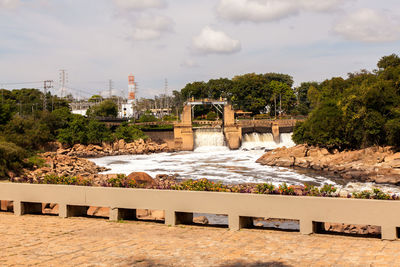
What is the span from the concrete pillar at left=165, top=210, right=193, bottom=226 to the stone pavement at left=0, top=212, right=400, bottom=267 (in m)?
0.19

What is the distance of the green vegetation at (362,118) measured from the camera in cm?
4228

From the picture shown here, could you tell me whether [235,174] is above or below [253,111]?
below

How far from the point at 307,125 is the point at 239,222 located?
1657 inches

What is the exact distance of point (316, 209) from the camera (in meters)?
10.7

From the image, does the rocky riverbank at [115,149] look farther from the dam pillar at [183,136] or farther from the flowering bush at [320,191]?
the flowering bush at [320,191]

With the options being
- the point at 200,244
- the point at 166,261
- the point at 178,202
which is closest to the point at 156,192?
the point at 178,202

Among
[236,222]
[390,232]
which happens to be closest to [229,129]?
[236,222]

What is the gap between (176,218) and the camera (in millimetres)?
12195

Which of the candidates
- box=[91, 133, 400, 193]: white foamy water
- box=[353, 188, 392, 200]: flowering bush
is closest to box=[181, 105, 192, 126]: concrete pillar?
box=[91, 133, 400, 193]: white foamy water

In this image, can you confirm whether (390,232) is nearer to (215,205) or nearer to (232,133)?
(215,205)

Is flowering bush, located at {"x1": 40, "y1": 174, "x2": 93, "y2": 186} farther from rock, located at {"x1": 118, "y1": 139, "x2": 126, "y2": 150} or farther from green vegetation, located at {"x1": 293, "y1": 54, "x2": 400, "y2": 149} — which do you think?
rock, located at {"x1": 118, "y1": 139, "x2": 126, "y2": 150}

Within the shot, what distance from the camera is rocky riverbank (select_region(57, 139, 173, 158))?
201 ft

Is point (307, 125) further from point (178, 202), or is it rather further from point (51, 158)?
point (178, 202)

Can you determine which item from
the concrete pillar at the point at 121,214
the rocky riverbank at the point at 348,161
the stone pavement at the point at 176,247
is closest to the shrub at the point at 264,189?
the stone pavement at the point at 176,247
